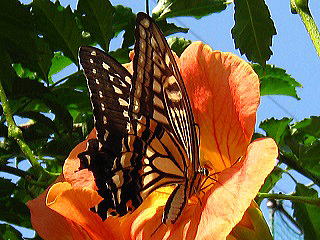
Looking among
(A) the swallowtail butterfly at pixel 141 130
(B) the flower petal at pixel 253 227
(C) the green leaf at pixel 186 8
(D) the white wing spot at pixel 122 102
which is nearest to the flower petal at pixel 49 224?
(A) the swallowtail butterfly at pixel 141 130

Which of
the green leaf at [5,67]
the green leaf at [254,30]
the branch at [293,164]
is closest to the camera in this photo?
the green leaf at [254,30]

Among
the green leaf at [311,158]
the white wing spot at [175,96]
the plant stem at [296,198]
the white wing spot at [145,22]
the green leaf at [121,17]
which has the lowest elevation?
the green leaf at [311,158]

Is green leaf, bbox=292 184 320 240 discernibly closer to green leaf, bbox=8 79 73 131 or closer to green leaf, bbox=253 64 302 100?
green leaf, bbox=253 64 302 100

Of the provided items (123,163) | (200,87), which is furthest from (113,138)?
(200,87)

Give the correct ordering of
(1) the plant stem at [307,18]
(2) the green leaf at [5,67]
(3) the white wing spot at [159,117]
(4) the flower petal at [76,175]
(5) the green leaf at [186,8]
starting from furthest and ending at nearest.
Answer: (5) the green leaf at [186,8], (2) the green leaf at [5,67], (4) the flower petal at [76,175], (3) the white wing spot at [159,117], (1) the plant stem at [307,18]

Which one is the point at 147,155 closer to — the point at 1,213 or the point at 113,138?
the point at 113,138

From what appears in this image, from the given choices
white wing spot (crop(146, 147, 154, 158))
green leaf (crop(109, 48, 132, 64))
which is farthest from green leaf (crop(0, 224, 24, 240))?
white wing spot (crop(146, 147, 154, 158))

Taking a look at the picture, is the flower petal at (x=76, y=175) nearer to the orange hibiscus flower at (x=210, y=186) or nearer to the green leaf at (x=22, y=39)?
the orange hibiscus flower at (x=210, y=186)
